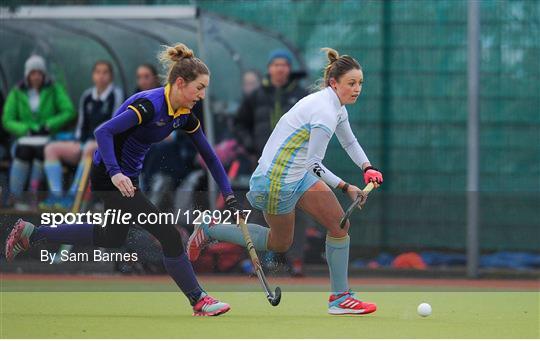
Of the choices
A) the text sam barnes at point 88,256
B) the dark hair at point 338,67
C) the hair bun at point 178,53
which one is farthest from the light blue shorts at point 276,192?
the hair bun at point 178,53

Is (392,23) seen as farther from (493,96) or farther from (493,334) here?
(493,334)

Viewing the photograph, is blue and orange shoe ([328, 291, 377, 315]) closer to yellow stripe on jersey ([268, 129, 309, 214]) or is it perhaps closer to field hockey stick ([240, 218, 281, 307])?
field hockey stick ([240, 218, 281, 307])

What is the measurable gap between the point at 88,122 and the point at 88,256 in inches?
179

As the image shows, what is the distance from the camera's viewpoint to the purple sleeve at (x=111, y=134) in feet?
28.1

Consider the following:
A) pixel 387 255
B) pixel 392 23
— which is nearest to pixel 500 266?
pixel 387 255

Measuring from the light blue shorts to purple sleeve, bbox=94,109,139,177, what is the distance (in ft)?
3.66

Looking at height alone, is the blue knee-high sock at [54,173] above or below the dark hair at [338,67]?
below

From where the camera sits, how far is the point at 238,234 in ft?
31.0

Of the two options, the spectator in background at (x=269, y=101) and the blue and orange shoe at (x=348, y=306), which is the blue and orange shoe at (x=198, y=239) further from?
the spectator in background at (x=269, y=101)

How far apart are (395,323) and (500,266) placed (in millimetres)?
5857

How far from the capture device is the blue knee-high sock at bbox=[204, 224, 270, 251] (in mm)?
9398

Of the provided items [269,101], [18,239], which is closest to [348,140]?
[18,239]

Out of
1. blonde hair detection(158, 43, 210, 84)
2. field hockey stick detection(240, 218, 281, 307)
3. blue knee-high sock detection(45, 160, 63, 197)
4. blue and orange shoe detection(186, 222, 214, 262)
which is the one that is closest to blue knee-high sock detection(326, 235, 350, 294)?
field hockey stick detection(240, 218, 281, 307)

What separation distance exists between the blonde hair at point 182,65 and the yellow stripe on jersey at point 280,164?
78cm
